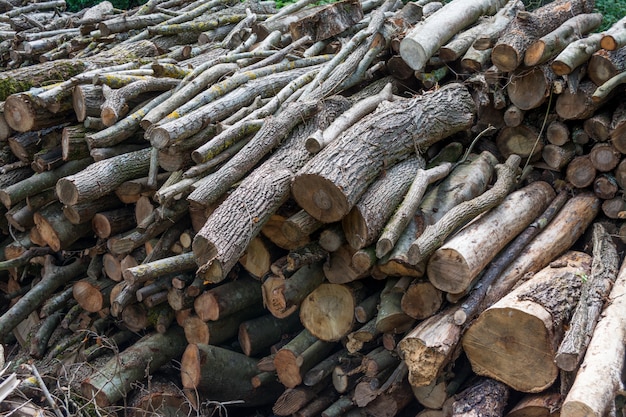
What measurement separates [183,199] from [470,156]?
8.17 feet

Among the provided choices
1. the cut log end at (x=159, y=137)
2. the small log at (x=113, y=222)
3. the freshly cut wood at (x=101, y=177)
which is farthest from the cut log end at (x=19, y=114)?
the cut log end at (x=159, y=137)

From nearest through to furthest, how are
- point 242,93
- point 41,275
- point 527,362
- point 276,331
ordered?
point 527,362 → point 276,331 → point 242,93 → point 41,275

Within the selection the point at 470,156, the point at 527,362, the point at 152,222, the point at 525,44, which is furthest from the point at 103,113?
the point at 527,362

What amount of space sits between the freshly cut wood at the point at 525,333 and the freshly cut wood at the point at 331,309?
38.1 inches

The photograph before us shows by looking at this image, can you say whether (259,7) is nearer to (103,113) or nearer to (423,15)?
(423,15)

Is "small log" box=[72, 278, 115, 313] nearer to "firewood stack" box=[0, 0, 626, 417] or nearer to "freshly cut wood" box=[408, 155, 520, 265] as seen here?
"firewood stack" box=[0, 0, 626, 417]

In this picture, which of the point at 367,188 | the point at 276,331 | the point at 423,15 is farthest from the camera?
the point at 423,15

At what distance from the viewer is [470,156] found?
539 centimetres

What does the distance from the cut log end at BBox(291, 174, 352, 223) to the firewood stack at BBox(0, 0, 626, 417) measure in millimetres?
16

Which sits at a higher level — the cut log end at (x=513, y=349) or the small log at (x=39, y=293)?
the cut log end at (x=513, y=349)

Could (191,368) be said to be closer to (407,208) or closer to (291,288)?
(291,288)

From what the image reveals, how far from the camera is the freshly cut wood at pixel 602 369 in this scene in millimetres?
3217

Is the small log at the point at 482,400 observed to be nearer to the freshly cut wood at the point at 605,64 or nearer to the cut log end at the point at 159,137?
the freshly cut wood at the point at 605,64

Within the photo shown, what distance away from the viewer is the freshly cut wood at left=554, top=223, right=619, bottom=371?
11.5ft
